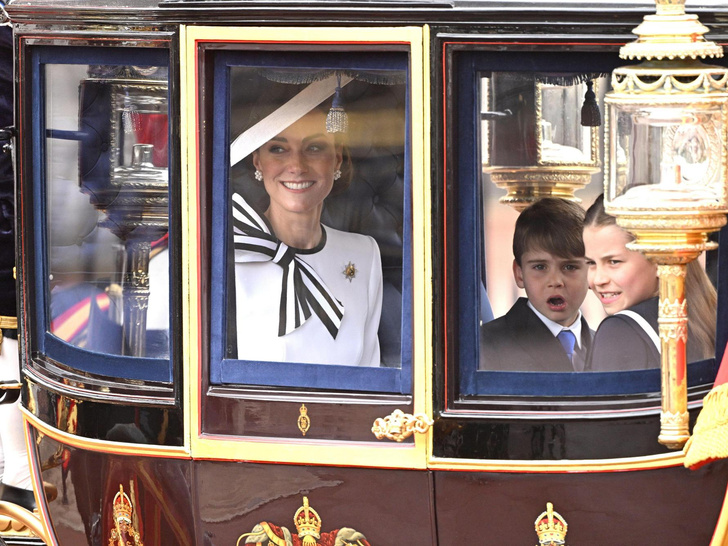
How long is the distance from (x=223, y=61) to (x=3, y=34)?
141cm

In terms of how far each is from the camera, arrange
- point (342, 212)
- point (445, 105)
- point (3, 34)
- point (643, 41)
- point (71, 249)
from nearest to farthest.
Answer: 1. point (643, 41)
2. point (445, 105)
3. point (342, 212)
4. point (71, 249)
5. point (3, 34)

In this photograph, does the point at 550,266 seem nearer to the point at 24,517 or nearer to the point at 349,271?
the point at 349,271

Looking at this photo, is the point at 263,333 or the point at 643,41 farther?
the point at 263,333

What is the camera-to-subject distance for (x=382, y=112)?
10.5ft

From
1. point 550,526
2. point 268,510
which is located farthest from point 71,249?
point 550,526

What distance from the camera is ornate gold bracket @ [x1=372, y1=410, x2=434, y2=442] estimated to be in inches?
125

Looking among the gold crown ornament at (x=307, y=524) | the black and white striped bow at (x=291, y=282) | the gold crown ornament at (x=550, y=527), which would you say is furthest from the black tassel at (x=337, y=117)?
the gold crown ornament at (x=550, y=527)

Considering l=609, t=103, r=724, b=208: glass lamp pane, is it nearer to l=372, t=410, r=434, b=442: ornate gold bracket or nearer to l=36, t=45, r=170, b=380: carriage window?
l=372, t=410, r=434, b=442: ornate gold bracket

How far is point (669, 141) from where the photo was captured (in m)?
2.80

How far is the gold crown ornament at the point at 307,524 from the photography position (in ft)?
10.8

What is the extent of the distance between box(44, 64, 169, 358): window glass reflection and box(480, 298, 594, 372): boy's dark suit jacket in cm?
82

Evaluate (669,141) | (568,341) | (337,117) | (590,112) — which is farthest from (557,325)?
(337,117)

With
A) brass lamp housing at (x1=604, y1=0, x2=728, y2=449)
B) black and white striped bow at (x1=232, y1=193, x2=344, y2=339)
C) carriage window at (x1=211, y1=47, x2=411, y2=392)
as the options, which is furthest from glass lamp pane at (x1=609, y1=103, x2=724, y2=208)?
black and white striped bow at (x1=232, y1=193, x2=344, y2=339)

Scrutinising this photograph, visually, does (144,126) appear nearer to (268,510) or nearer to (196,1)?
(196,1)
